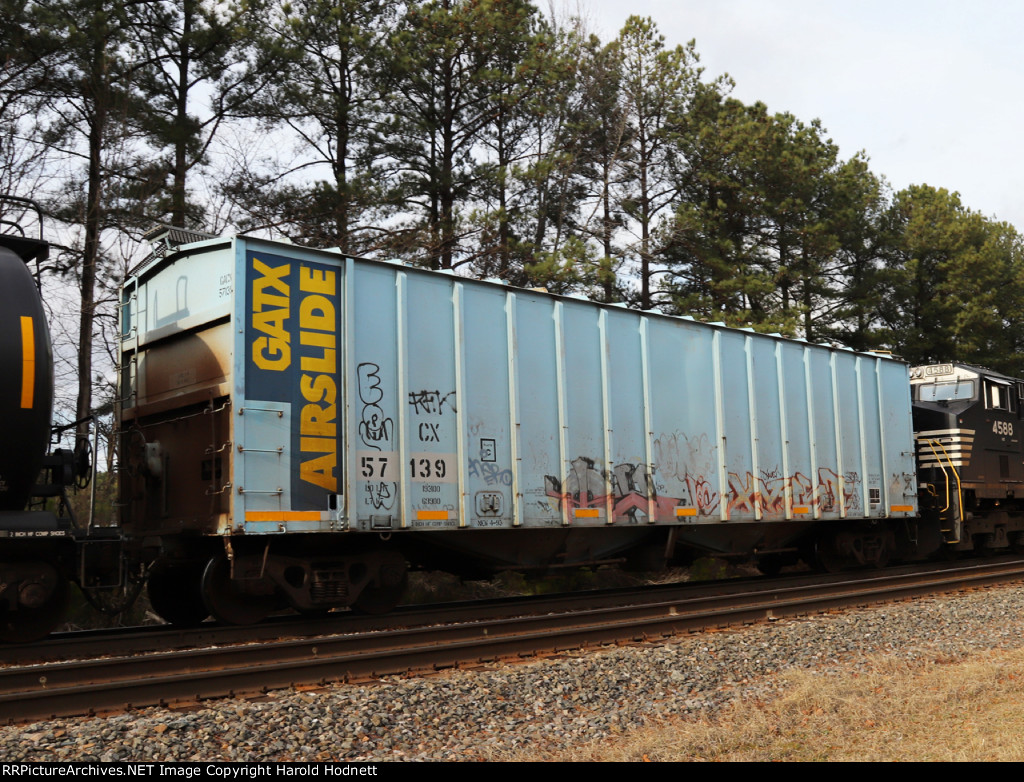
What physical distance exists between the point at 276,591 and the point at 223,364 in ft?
7.37

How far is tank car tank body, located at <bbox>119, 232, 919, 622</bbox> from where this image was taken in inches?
328

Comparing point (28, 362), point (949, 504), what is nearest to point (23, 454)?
point (28, 362)

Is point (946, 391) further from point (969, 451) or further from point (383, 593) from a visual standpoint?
point (383, 593)

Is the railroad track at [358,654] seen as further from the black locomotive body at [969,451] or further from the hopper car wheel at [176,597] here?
the black locomotive body at [969,451]

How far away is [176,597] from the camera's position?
9672 millimetres

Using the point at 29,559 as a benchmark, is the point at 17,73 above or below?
above

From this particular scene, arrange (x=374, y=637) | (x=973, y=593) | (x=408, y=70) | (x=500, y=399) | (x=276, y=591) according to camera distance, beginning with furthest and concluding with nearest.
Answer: (x=408, y=70)
(x=973, y=593)
(x=500, y=399)
(x=276, y=591)
(x=374, y=637)

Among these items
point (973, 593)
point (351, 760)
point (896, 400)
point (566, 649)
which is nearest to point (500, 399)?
point (566, 649)

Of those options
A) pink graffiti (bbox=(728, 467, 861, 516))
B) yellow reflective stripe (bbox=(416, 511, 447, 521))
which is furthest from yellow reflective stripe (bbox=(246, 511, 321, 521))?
pink graffiti (bbox=(728, 467, 861, 516))

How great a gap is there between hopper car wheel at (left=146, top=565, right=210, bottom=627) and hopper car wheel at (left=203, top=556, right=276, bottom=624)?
3.82ft

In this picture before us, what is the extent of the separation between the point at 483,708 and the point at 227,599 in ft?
11.9

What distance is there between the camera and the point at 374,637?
311 inches

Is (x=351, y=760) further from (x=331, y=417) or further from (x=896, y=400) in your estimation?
(x=896, y=400)

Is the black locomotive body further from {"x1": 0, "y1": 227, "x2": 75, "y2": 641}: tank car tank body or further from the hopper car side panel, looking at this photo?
{"x1": 0, "y1": 227, "x2": 75, "y2": 641}: tank car tank body
